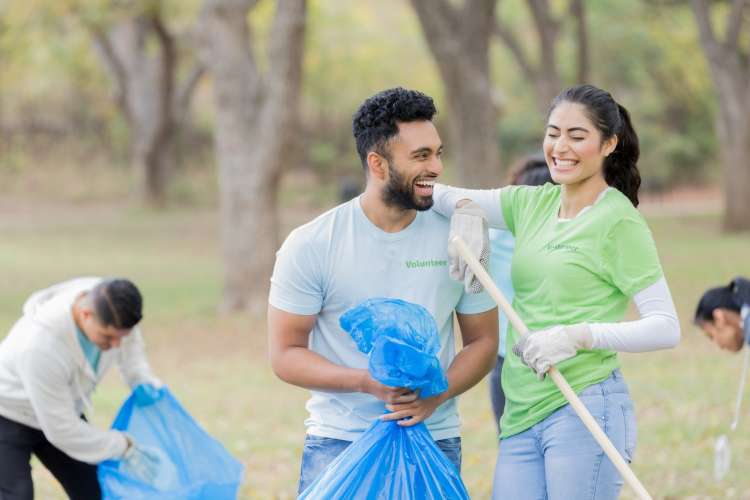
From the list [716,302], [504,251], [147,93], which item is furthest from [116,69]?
[716,302]

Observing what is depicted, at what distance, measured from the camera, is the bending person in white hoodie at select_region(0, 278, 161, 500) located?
14.9ft

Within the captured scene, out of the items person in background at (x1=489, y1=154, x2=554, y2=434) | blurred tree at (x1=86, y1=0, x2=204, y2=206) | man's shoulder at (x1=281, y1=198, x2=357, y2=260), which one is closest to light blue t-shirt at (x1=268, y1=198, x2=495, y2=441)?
man's shoulder at (x1=281, y1=198, x2=357, y2=260)

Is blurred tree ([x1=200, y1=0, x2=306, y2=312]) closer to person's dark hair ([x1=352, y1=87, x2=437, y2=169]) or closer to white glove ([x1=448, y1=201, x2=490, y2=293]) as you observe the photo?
person's dark hair ([x1=352, y1=87, x2=437, y2=169])

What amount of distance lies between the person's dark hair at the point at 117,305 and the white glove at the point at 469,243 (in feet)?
5.04

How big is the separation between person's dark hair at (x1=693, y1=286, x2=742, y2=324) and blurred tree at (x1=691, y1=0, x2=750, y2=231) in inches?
670

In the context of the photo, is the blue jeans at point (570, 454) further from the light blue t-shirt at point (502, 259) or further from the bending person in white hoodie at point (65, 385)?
the bending person in white hoodie at point (65, 385)

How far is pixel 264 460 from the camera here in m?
7.09

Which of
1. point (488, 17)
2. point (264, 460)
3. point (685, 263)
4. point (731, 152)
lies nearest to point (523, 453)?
point (264, 460)

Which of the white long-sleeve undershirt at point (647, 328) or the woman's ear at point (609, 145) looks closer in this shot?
the white long-sleeve undershirt at point (647, 328)

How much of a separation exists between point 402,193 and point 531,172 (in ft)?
5.32

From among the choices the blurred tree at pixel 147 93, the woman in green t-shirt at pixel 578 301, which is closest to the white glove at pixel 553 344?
the woman in green t-shirt at pixel 578 301

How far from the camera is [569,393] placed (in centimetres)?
319

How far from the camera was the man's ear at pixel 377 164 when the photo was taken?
11.3 ft

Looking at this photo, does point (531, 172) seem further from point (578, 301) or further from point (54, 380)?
point (54, 380)
